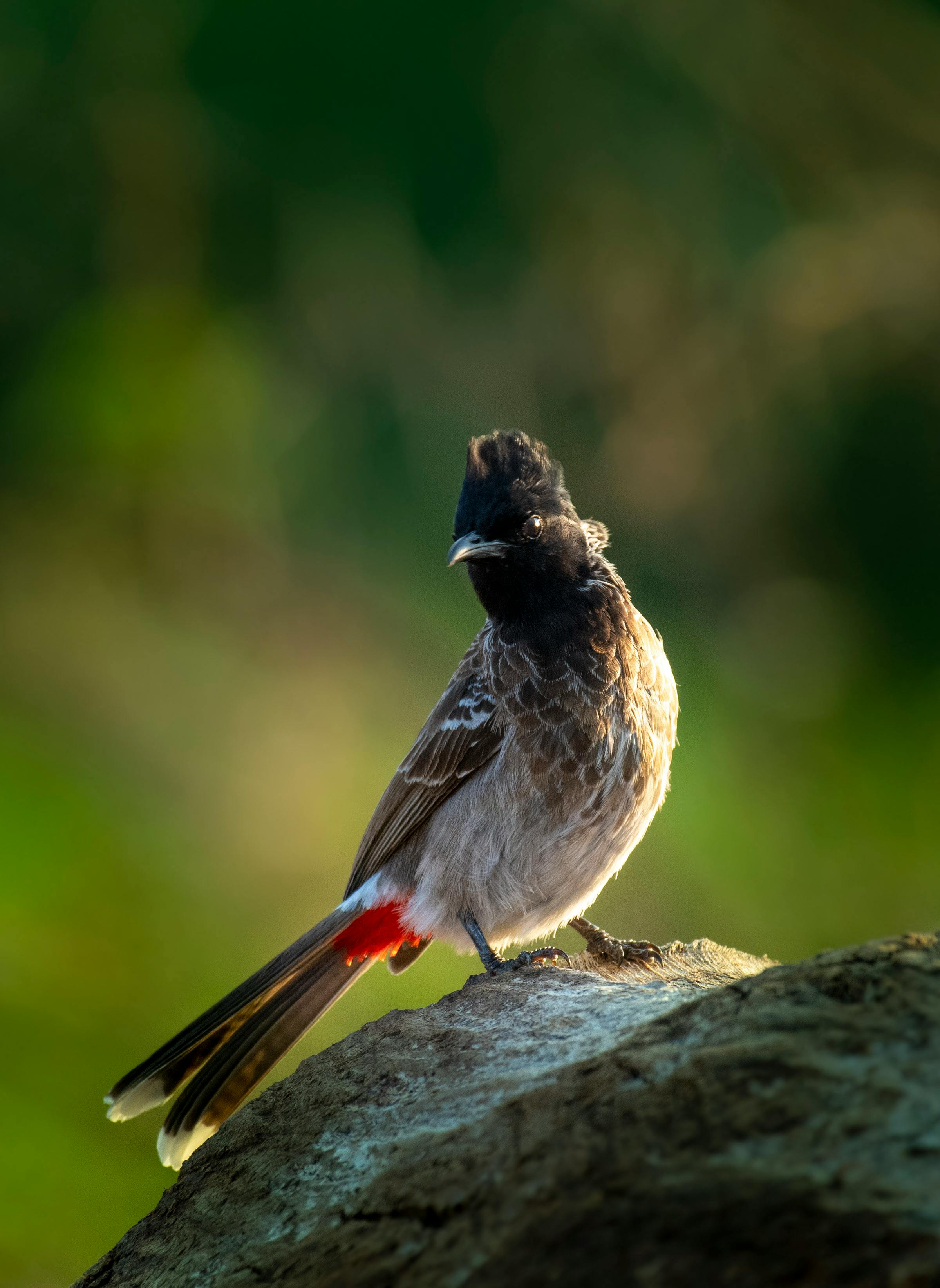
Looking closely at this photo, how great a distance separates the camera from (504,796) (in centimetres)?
329

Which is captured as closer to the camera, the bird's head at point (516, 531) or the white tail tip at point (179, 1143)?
Answer: the white tail tip at point (179, 1143)

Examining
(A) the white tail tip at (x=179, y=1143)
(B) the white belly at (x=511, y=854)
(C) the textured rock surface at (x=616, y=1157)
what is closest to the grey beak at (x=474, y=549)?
(B) the white belly at (x=511, y=854)

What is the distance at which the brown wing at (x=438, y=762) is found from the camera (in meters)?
3.39

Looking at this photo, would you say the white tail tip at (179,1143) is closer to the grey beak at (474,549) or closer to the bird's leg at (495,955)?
the bird's leg at (495,955)

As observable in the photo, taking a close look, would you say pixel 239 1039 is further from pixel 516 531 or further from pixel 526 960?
pixel 516 531

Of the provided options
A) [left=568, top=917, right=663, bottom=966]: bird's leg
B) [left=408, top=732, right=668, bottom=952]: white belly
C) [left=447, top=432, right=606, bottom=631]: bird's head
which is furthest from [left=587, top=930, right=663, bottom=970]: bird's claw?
[left=447, top=432, right=606, bottom=631]: bird's head

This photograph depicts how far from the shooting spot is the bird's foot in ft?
9.71

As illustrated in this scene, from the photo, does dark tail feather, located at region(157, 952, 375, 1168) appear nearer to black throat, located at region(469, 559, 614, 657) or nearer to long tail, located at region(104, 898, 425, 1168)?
long tail, located at region(104, 898, 425, 1168)

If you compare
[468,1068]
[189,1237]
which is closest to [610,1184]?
[468,1068]

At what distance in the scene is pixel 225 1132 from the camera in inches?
86.5

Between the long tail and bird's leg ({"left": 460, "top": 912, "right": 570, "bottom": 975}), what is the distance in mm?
359

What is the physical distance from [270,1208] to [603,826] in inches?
67.8

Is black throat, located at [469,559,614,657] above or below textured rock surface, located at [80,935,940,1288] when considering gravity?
above

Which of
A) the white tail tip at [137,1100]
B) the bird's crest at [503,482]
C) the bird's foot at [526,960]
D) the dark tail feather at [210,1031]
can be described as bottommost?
the white tail tip at [137,1100]
